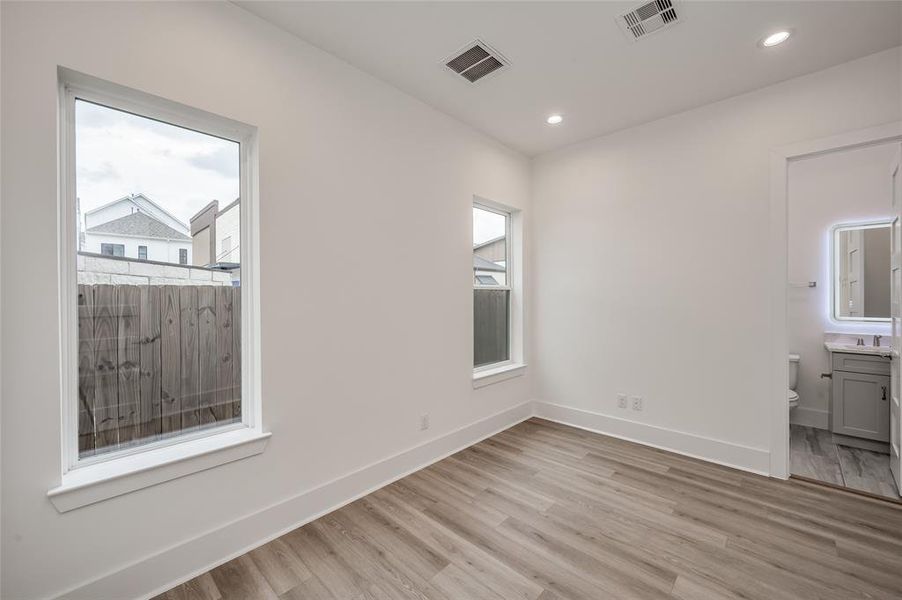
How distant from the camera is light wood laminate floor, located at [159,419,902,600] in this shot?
69.4 inches

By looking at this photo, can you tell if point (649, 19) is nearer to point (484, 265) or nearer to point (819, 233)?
point (484, 265)

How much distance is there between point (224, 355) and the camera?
212 centimetres

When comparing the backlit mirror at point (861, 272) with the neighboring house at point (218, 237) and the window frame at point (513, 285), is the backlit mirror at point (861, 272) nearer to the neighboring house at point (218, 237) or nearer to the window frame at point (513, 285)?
the window frame at point (513, 285)

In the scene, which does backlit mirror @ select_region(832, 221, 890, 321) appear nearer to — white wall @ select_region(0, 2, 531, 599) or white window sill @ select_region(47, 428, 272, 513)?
white wall @ select_region(0, 2, 531, 599)

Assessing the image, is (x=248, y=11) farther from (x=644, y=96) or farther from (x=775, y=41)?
(x=775, y=41)

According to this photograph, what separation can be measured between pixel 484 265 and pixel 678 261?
5.53 ft

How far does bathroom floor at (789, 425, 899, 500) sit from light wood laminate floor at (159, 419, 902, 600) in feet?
0.92

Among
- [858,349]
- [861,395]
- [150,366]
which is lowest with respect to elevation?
[861,395]

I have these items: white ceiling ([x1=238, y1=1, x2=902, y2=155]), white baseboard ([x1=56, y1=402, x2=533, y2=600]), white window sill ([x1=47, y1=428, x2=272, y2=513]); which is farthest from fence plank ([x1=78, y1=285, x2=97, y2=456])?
white ceiling ([x1=238, y1=1, x2=902, y2=155])

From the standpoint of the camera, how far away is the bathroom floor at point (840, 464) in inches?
106

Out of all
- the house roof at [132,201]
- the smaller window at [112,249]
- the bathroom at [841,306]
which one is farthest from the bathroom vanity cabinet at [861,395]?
the smaller window at [112,249]

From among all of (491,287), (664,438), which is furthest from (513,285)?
(664,438)

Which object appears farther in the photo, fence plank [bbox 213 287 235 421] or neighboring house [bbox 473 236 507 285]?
neighboring house [bbox 473 236 507 285]

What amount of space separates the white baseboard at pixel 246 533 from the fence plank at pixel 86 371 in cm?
55
